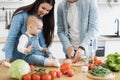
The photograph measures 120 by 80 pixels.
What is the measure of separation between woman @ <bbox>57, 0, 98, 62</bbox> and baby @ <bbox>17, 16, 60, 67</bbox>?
0.38 m

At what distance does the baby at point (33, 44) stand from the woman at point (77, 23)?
377 mm

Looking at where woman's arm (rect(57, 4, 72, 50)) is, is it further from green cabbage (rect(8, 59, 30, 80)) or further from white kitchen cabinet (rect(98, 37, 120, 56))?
white kitchen cabinet (rect(98, 37, 120, 56))

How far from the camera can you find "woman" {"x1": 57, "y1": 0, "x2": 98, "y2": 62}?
2.33 meters

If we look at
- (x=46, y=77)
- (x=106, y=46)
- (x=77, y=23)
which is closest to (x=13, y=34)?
(x=46, y=77)

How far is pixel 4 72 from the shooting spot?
178 cm

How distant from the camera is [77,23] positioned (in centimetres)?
236

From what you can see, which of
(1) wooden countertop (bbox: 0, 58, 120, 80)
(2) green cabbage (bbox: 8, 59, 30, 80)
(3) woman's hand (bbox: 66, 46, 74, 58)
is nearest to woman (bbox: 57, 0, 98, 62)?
(3) woman's hand (bbox: 66, 46, 74, 58)

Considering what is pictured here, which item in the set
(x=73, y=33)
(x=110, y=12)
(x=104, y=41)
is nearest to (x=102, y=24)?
(x=110, y=12)

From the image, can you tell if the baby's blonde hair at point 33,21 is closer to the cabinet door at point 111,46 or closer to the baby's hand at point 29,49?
the baby's hand at point 29,49

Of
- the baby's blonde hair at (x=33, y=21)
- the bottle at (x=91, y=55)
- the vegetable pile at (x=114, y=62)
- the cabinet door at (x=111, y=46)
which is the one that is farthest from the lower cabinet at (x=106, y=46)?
the baby's blonde hair at (x=33, y=21)

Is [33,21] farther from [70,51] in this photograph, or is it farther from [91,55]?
[91,55]

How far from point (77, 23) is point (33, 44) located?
1.83 feet

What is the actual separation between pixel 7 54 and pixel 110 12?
2649 mm

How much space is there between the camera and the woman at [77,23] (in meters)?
2.33
